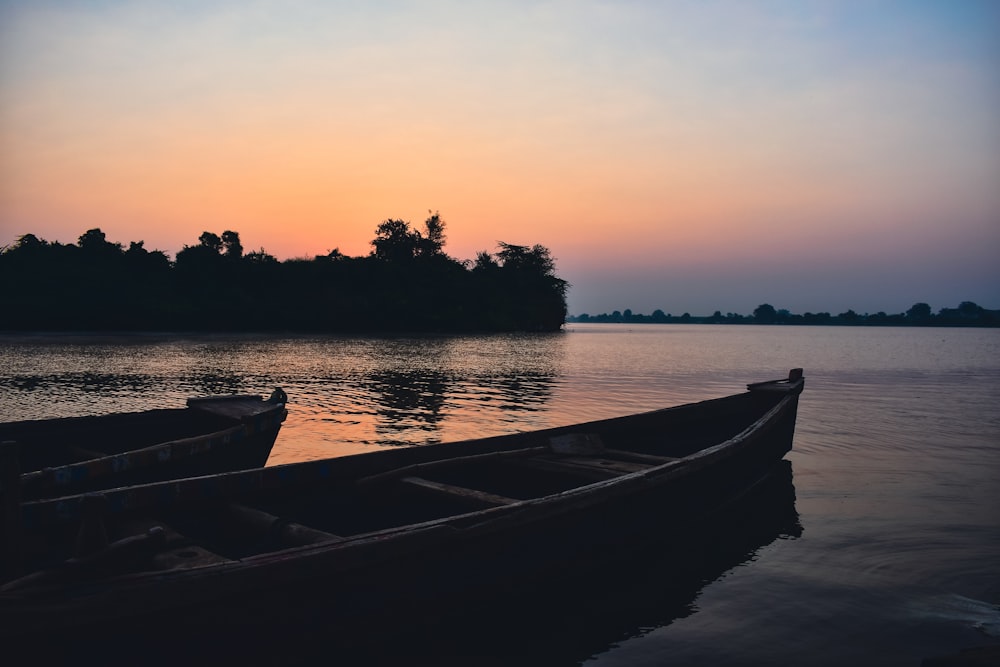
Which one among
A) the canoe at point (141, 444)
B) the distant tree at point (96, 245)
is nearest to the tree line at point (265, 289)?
the distant tree at point (96, 245)

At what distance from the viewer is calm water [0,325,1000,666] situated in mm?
5832

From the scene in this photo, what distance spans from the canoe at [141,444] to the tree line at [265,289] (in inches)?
3077

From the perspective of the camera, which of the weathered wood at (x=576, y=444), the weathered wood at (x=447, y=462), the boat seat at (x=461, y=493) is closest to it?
the boat seat at (x=461, y=493)

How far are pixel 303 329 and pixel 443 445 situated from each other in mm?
88999

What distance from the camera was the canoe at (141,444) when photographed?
664cm

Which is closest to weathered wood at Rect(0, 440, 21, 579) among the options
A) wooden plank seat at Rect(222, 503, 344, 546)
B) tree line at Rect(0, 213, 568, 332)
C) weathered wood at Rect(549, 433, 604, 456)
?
wooden plank seat at Rect(222, 503, 344, 546)

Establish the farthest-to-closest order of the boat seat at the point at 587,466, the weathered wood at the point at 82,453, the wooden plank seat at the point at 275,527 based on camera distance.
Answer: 1. the weathered wood at the point at 82,453
2. the boat seat at the point at 587,466
3. the wooden plank seat at the point at 275,527

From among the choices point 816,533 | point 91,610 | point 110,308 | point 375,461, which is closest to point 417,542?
point 91,610

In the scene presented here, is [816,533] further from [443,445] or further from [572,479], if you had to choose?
[443,445]

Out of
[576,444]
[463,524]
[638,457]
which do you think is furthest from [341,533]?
[638,457]

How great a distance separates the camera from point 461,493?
6312mm

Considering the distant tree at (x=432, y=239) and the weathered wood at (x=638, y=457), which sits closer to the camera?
the weathered wood at (x=638, y=457)

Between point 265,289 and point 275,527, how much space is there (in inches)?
4029

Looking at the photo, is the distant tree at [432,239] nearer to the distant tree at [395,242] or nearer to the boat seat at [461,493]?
the distant tree at [395,242]
